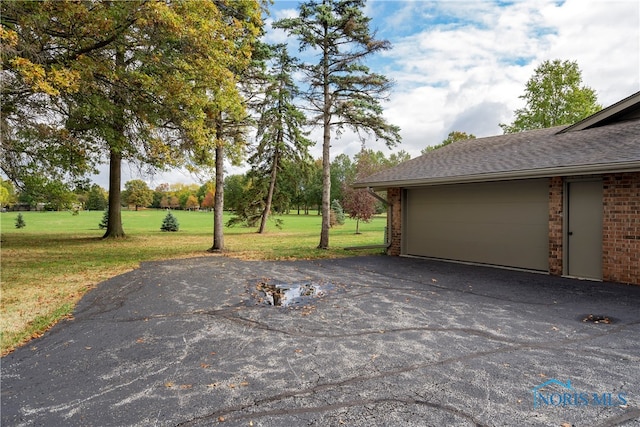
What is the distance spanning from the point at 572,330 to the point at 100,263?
36.4 feet

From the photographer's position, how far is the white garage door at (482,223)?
8.55m

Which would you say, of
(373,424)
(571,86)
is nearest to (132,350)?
(373,424)

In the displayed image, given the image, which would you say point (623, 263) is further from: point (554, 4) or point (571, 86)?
point (571, 86)

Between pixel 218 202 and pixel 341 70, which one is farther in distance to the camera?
pixel 218 202

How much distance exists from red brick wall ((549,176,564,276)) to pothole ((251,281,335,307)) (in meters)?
5.01

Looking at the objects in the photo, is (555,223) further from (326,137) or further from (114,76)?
(114,76)

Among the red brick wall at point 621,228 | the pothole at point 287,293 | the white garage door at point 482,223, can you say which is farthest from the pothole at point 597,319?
the pothole at point 287,293

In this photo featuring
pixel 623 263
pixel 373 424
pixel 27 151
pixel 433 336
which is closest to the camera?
pixel 373 424

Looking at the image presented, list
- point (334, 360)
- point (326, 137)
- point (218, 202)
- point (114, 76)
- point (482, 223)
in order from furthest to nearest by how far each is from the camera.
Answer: point (326, 137)
point (218, 202)
point (482, 223)
point (114, 76)
point (334, 360)

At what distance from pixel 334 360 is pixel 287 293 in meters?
3.25

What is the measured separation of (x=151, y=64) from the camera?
9.13 meters

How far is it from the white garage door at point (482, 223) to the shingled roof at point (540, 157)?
674mm

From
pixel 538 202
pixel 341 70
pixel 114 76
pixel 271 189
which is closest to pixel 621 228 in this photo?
pixel 538 202

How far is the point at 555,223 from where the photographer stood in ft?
26.4
